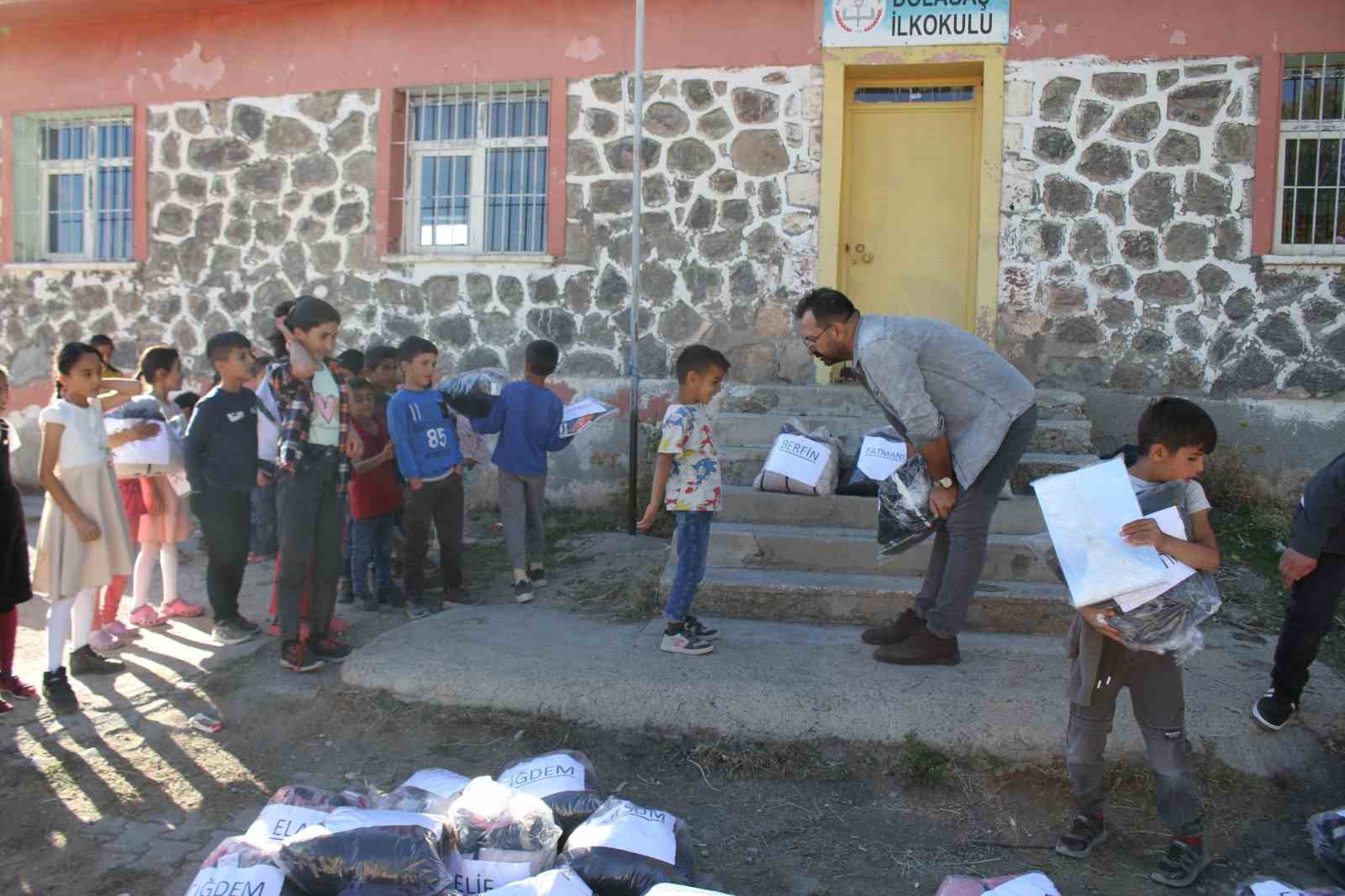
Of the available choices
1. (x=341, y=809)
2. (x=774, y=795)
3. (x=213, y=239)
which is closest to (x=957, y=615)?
(x=774, y=795)

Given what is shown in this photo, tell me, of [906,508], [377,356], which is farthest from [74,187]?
[906,508]

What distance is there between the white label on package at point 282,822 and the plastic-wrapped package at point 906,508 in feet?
8.78

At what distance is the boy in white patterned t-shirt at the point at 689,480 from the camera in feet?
16.1

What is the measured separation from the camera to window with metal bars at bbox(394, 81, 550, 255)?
8.80 metres

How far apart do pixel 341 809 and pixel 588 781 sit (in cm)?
84

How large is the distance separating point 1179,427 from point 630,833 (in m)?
2.10

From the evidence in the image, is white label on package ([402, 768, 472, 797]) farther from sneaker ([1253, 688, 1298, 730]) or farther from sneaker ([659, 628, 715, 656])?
sneaker ([1253, 688, 1298, 730])

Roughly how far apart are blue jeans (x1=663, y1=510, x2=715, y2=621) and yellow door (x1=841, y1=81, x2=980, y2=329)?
378cm

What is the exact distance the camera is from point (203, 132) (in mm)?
9406

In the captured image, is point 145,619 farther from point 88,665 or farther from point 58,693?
point 58,693

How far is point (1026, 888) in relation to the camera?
111 inches

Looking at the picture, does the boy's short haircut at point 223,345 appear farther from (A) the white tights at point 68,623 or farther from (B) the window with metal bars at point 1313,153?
(B) the window with metal bars at point 1313,153

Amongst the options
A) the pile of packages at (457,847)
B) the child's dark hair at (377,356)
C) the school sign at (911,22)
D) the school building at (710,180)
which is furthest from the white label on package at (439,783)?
the school sign at (911,22)

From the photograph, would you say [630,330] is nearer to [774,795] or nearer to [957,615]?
[957,615]
